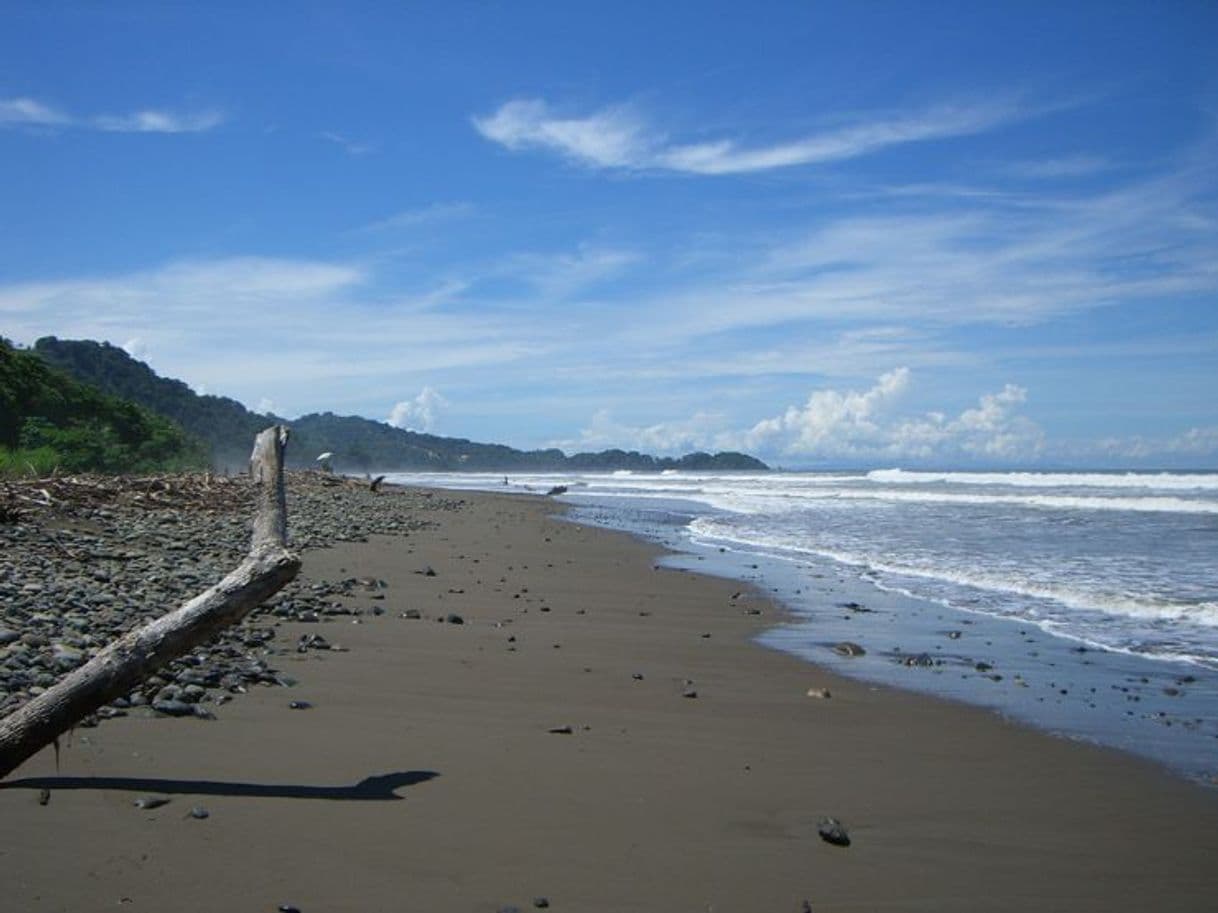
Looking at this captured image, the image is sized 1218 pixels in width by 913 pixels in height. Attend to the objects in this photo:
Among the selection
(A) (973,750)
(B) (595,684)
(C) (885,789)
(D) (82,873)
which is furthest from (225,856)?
(A) (973,750)

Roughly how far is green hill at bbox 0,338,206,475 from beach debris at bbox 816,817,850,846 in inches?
752

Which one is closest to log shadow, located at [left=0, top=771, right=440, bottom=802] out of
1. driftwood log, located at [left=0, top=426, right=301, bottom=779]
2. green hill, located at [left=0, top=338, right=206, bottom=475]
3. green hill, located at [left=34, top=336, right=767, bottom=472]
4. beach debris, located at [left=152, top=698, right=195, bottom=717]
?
driftwood log, located at [left=0, top=426, right=301, bottom=779]

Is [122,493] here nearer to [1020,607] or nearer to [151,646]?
[151,646]

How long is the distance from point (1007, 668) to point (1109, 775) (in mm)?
3057

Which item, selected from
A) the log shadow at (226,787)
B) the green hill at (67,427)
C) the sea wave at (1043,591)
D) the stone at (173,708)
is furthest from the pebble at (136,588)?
the sea wave at (1043,591)

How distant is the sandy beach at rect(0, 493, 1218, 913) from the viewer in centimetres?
375

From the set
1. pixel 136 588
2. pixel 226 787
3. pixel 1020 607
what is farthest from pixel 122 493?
pixel 1020 607

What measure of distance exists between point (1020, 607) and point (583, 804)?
891cm

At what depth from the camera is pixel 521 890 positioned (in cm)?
376

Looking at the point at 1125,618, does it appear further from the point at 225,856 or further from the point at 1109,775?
the point at 225,856

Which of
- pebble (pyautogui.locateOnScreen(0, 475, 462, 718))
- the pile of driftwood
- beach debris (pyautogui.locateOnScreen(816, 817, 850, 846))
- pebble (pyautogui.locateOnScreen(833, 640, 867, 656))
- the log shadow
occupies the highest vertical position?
the pile of driftwood

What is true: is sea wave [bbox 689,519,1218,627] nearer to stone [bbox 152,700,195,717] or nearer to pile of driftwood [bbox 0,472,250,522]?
stone [bbox 152,700,195,717]

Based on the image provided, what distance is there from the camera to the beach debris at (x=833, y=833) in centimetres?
440

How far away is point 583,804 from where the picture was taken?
474 centimetres
